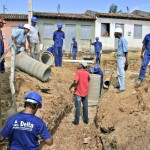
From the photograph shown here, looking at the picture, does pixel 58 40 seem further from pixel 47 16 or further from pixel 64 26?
pixel 64 26

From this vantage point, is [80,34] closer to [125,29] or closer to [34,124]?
[125,29]

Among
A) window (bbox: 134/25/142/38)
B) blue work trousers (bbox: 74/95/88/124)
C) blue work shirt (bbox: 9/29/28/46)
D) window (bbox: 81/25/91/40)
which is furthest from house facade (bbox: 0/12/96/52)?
blue work trousers (bbox: 74/95/88/124)

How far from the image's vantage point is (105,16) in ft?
116

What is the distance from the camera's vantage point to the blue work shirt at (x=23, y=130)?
459cm

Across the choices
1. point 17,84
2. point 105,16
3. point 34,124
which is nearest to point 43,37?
point 105,16

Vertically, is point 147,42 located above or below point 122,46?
above

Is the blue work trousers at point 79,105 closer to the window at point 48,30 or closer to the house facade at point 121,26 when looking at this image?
the window at point 48,30

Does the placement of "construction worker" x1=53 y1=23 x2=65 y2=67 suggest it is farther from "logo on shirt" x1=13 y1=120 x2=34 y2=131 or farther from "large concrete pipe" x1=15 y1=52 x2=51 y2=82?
"logo on shirt" x1=13 y1=120 x2=34 y2=131

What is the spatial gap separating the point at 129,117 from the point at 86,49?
26.8 m

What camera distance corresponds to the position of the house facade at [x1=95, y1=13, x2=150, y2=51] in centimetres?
3550

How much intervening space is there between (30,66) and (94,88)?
253 centimetres

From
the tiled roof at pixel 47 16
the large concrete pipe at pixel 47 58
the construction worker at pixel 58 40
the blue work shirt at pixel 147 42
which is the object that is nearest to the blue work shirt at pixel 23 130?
the blue work shirt at pixel 147 42

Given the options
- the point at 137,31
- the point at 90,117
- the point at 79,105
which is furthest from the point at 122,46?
the point at 137,31

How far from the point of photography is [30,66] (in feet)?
37.6
